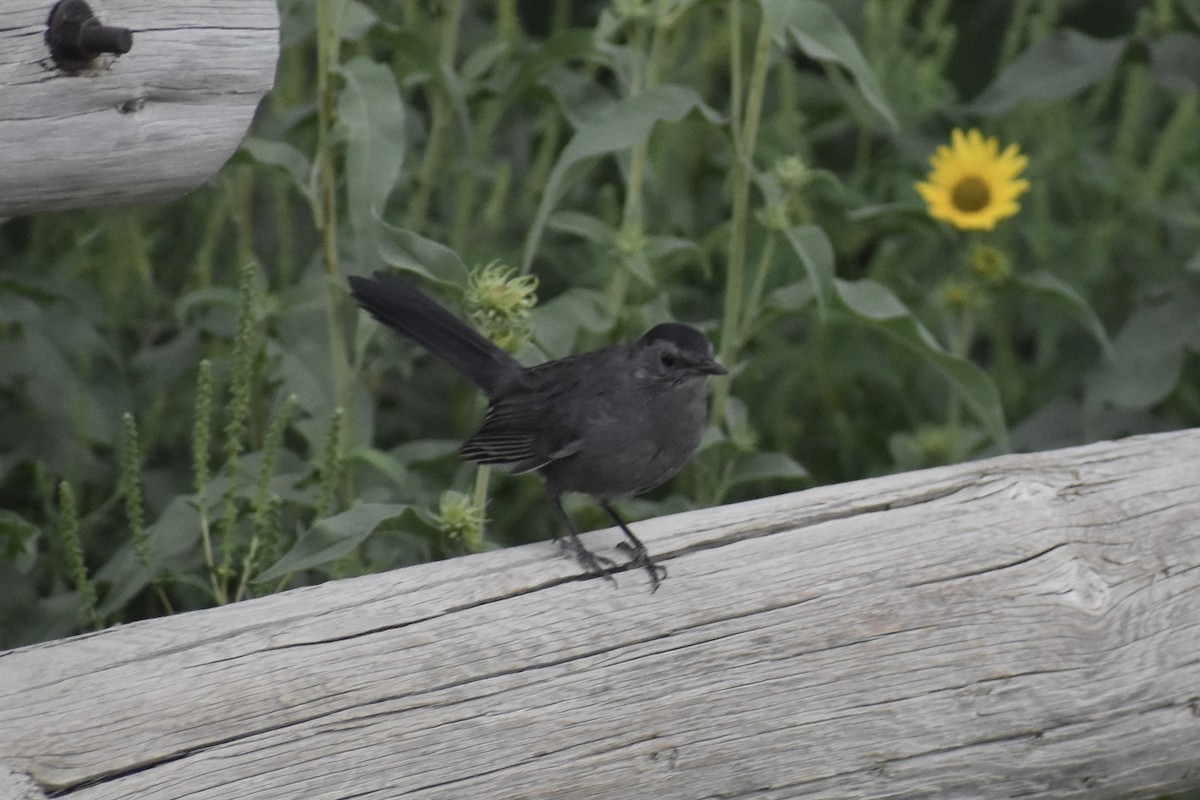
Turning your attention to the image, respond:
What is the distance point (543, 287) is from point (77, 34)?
2580 millimetres

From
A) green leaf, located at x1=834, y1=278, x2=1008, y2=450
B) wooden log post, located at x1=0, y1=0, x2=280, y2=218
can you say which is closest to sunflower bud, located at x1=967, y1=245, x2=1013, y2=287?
green leaf, located at x1=834, y1=278, x2=1008, y2=450

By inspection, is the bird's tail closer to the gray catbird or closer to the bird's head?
the gray catbird

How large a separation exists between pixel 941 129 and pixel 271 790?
3274 millimetres

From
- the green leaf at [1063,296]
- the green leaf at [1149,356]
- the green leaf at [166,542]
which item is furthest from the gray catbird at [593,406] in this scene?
the green leaf at [1149,356]

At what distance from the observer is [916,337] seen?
3.12 m

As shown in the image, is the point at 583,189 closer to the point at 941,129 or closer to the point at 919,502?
the point at 941,129

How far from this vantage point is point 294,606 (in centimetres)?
222

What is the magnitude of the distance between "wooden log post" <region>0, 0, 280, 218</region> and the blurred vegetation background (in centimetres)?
33

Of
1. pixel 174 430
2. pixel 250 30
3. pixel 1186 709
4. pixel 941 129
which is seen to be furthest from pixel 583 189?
pixel 1186 709

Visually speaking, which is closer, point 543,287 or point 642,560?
point 642,560

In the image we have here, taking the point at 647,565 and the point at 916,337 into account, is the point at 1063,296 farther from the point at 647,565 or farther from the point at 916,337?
the point at 647,565

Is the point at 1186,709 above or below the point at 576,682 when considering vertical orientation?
below

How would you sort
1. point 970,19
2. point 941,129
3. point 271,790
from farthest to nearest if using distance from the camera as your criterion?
point 970,19
point 941,129
point 271,790

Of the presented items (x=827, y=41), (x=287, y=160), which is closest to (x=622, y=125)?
(x=827, y=41)
